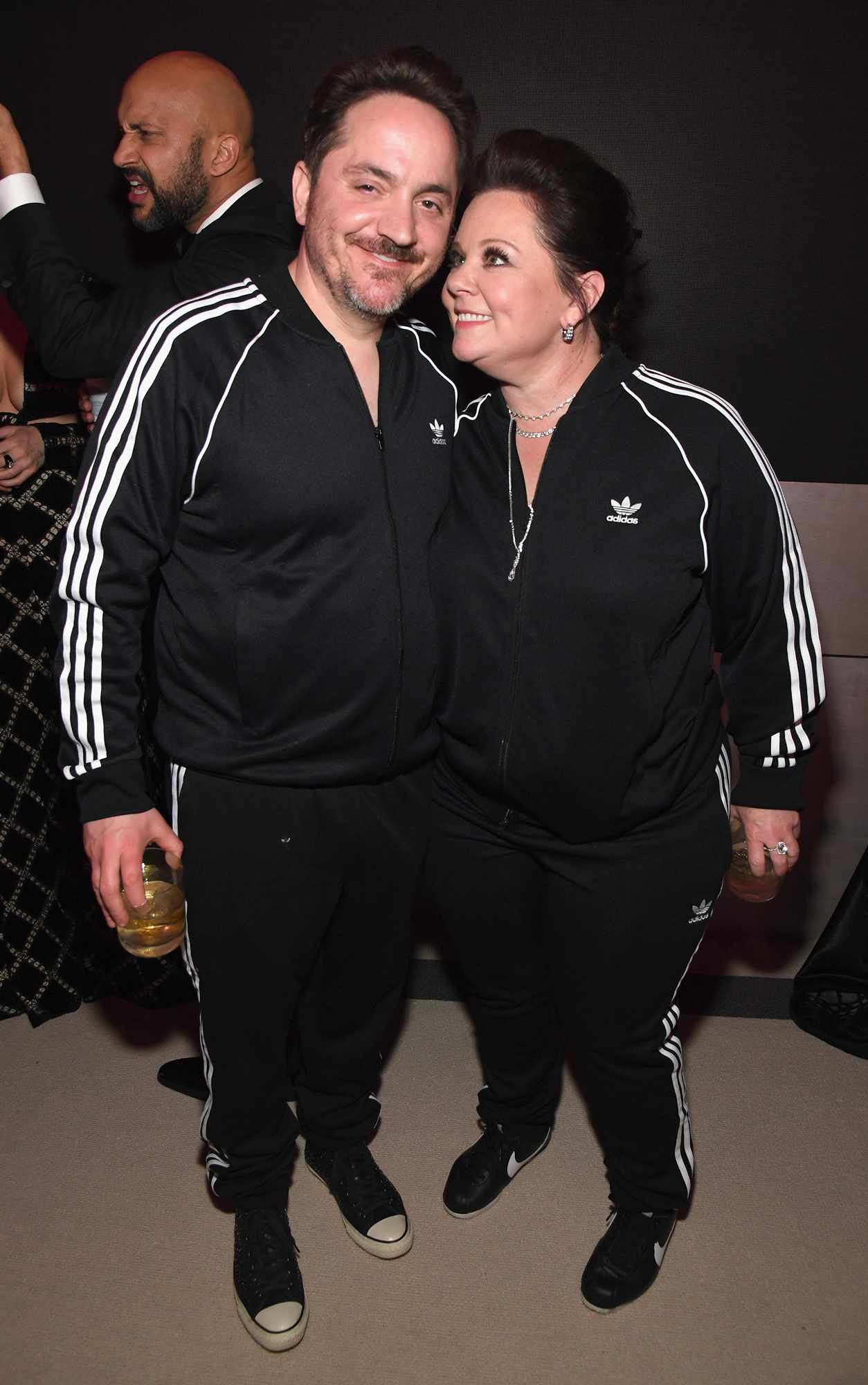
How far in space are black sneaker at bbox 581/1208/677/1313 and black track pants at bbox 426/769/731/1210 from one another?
0.13ft

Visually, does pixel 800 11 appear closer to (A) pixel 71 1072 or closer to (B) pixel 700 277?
(B) pixel 700 277

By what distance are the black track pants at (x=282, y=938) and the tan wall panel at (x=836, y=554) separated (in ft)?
4.44

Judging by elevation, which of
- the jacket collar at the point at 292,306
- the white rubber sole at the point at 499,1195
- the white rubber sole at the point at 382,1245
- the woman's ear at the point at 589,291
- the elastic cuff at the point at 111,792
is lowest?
the white rubber sole at the point at 382,1245

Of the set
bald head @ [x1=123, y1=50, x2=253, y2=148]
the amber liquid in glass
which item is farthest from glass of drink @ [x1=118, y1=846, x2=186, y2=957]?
bald head @ [x1=123, y1=50, x2=253, y2=148]

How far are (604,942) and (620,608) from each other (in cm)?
56

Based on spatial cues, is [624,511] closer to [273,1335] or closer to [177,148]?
[177,148]

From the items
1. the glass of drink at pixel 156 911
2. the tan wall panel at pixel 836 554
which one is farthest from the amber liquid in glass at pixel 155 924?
the tan wall panel at pixel 836 554

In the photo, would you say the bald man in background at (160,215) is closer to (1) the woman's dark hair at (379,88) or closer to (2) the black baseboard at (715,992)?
(1) the woman's dark hair at (379,88)

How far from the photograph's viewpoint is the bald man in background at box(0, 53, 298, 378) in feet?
6.31

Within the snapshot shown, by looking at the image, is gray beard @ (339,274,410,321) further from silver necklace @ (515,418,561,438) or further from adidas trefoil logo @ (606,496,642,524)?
adidas trefoil logo @ (606,496,642,524)

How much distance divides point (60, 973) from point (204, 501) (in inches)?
60.0

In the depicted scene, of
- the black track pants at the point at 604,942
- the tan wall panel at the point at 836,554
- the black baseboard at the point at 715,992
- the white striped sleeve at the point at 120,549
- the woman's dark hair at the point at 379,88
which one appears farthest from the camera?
the black baseboard at the point at 715,992

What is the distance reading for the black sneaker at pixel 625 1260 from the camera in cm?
198

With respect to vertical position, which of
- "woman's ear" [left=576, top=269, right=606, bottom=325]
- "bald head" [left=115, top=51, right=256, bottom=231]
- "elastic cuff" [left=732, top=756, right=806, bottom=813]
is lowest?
"elastic cuff" [left=732, top=756, right=806, bottom=813]
